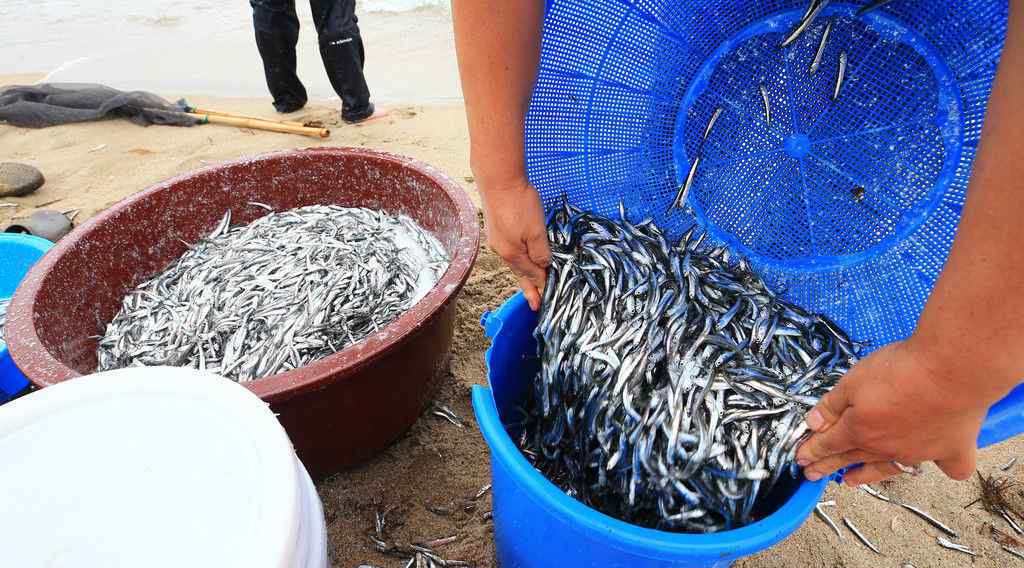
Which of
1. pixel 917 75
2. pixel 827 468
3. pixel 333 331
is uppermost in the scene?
pixel 917 75

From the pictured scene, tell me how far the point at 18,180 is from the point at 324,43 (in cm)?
298

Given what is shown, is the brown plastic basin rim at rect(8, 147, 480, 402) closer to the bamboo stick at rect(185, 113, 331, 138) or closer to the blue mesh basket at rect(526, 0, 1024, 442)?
the blue mesh basket at rect(526, 0, 1024, 442)

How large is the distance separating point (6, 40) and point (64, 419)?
46.4 feet

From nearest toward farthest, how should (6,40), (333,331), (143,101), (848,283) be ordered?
(848,283)
(333,331)
(143,101)
(6,40)

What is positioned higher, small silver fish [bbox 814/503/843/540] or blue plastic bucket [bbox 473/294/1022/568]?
blue plastic bucket [bbox 473/294/1022/568]

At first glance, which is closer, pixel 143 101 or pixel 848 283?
pixel 848 283

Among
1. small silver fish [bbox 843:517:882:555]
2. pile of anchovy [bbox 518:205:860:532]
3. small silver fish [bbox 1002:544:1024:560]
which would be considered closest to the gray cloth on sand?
pile of anchovy [bbox 518:205:860:532]

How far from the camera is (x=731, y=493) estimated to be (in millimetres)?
1518

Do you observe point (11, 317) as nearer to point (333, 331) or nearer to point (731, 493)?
point (333, 331)

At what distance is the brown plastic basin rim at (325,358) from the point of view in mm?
1962

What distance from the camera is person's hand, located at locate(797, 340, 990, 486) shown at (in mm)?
1018

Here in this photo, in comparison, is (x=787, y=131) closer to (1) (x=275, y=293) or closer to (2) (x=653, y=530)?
(2) (x=653, y=530)

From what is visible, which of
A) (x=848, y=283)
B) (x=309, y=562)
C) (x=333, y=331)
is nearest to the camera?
(x=309, y=562)

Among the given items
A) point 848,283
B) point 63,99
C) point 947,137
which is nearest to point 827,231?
point 848,283
